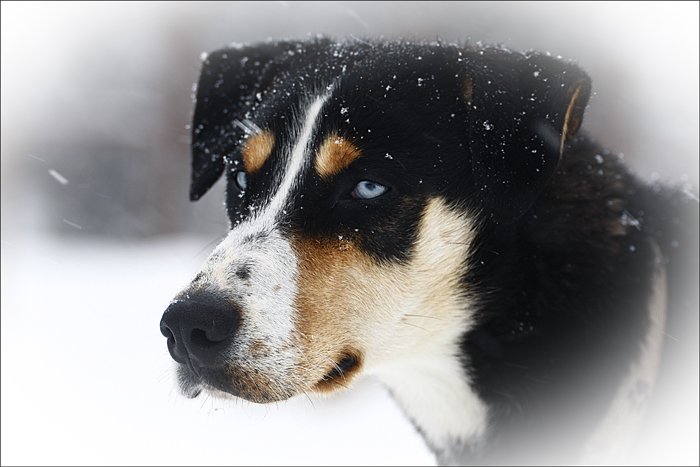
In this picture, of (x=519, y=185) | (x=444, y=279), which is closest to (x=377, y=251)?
Result: (x=444, y=279)

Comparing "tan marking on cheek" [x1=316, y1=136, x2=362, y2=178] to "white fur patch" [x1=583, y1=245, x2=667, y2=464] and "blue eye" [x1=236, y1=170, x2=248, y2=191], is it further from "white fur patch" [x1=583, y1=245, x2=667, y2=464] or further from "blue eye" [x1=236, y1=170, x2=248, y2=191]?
"white fur patch" [x1=583, y1=245, x2=667, y2=464]

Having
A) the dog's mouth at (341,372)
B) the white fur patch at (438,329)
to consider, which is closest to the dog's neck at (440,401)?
the white fur patch at (438,329)

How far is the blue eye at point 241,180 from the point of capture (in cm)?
296

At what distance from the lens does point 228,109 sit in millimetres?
3494

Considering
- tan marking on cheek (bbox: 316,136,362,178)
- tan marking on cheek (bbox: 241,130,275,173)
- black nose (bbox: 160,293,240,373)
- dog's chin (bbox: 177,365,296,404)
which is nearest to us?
black nose (bbox: 160,293,240,373)

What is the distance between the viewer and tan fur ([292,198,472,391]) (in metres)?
2.46

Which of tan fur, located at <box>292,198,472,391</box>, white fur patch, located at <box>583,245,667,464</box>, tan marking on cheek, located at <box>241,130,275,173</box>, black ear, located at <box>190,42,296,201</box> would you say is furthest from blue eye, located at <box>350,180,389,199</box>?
white fur patch, located at <box>583,245,667,464</box>

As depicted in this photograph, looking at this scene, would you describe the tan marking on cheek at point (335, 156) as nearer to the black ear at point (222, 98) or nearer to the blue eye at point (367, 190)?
the blue eye at point (367, 190)

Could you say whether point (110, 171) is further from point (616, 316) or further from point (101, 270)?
point (616, 316)

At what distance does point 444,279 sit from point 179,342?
3.31 ft

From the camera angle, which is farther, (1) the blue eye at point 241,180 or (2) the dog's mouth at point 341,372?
(1) the blue eye at point 241,180

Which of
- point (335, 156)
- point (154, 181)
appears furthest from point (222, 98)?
point (154, 181)

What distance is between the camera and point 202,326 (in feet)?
7.32

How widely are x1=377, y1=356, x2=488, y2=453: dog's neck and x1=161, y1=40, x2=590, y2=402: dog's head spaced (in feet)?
0.39
